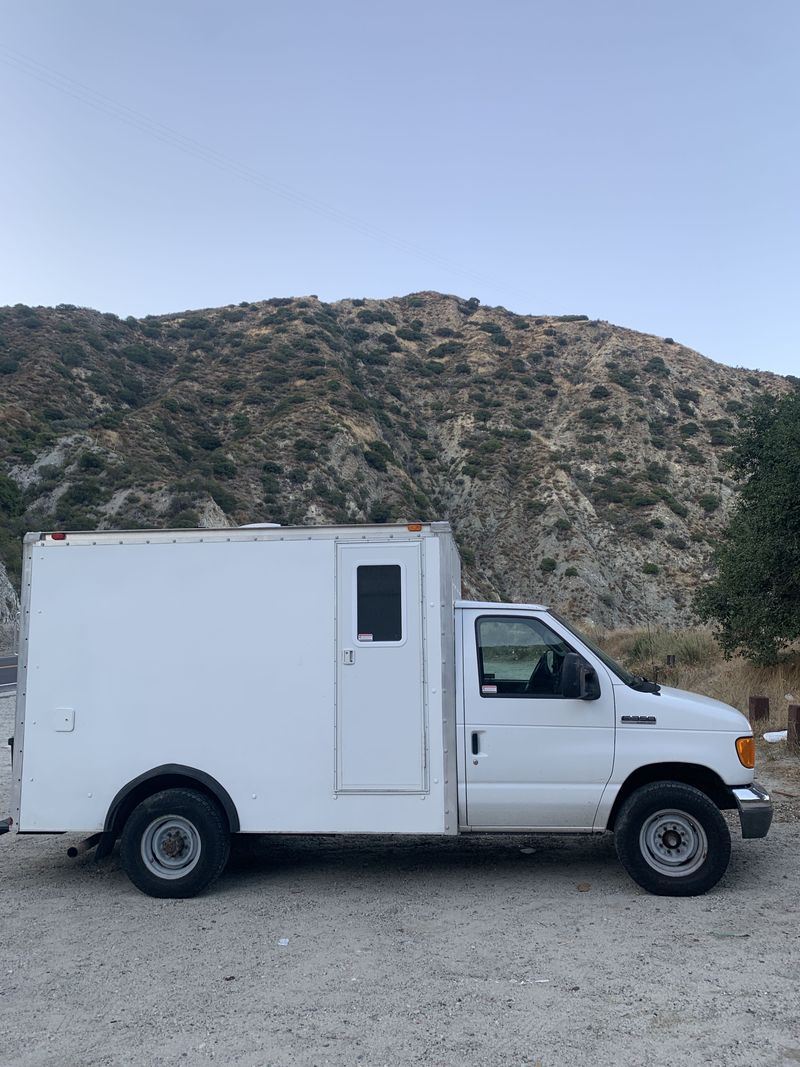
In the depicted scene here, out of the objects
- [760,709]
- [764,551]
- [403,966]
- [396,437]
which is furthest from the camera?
[396,437]

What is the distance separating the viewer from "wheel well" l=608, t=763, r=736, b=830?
6.24 meters

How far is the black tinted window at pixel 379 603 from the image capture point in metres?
6.26

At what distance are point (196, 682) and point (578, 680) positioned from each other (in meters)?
2.78

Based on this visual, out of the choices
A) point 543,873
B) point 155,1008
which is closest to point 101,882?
point 155,1008

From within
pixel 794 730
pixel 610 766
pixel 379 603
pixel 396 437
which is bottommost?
pixel 794 730

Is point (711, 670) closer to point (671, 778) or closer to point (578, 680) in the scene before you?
point (671, 778)

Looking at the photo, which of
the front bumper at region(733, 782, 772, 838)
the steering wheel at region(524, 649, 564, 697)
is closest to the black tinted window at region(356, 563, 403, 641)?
the steering wheel at region(524, 649, 564, 697)

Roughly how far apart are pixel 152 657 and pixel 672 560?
4095cm

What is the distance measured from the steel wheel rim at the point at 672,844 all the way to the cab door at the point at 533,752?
422 mm

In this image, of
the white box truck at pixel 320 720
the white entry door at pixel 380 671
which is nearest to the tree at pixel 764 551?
the white box truck at pixel 320 720

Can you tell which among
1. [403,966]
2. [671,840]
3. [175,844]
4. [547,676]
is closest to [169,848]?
[175,844]

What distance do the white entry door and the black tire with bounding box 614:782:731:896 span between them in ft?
5.00

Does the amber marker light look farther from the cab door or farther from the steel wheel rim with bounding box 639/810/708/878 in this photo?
the cab door

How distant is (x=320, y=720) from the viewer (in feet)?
20.3
